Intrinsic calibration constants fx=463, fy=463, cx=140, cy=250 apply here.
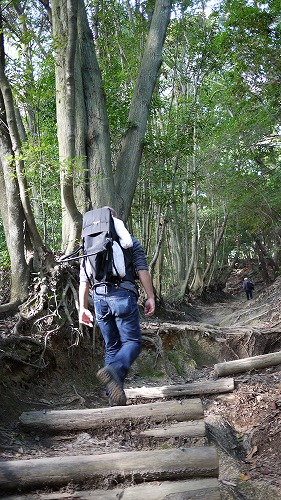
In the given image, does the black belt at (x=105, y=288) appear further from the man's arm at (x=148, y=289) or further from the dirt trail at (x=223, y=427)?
the dirt trail at (x=223, y=427)

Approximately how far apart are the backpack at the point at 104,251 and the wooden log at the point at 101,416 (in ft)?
3.85

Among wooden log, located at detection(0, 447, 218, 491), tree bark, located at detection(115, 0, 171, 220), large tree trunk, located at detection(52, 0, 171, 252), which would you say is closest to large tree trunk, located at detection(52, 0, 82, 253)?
large tree trunk, located at detection(52, 0, 171, 252)

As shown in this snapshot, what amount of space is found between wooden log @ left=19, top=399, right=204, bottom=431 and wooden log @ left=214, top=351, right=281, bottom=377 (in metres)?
2.07

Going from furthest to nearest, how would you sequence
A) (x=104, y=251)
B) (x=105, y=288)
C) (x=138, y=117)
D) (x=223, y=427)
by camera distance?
(x=138, y=117) < (x=223, y=427) < (x=105, y=288) < (x=104, y=251)

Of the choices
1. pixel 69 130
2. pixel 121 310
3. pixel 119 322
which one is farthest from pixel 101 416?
pixel 69 130

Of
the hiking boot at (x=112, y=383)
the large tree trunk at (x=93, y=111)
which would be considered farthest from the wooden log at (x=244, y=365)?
the large tree trunk at (x=93, y=111)

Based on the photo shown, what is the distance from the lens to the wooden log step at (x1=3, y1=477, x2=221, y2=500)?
111 inches

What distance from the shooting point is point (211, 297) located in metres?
25.9

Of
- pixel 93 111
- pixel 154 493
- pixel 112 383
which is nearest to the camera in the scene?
pixel 154 493

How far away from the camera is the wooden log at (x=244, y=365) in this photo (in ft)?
20.3

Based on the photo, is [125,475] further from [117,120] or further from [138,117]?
[117,120]

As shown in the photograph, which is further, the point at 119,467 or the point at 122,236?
the point at 122,236

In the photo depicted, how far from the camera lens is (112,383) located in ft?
13.3

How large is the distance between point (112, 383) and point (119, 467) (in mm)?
975
